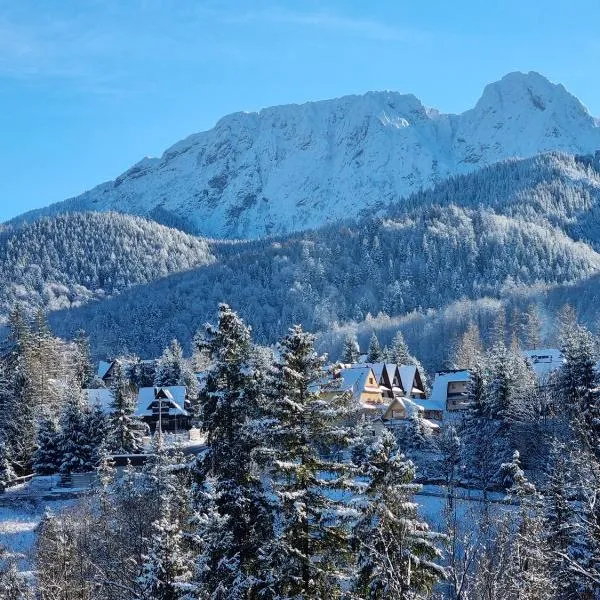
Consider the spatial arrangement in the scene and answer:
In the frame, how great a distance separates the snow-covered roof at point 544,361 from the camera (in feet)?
263

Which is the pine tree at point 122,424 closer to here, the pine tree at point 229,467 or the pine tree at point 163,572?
the pine tree at point 163,572

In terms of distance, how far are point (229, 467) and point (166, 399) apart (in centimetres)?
5947

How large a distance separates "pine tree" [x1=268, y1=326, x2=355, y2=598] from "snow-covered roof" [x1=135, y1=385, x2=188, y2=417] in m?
58.4

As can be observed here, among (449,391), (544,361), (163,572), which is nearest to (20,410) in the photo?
(163,572)

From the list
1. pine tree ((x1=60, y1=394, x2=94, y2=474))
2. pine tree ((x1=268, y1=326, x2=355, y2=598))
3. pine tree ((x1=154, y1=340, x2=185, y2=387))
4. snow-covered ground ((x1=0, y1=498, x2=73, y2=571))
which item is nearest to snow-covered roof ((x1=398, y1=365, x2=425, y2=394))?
pine tree ((x1=154, y1=340, x2=185, y2=387))

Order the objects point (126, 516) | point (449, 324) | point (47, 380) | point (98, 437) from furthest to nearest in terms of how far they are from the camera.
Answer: point (449, 324) < point (47, 380) < point (98, 437) < point (126, 516)

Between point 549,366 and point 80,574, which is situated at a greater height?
point 549,366

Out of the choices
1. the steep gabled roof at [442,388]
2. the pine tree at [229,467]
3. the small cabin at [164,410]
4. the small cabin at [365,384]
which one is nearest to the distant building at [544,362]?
the steep gabled roof at [442,388]

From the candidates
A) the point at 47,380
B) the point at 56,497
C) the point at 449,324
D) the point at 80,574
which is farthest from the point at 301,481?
the point at 449,324

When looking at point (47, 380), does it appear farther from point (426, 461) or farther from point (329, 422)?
point (329, 422)

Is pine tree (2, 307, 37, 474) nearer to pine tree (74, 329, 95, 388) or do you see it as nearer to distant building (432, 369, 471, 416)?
pine tree (74, 329, 95, 388)

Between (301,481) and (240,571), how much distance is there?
3049 millimetres

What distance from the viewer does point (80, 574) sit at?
35094 mm

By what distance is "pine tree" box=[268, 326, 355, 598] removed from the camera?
20594mm
